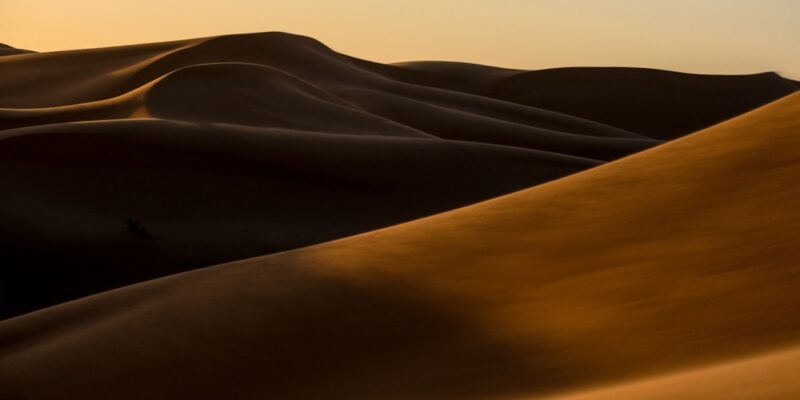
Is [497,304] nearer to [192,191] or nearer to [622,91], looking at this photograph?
[192,191]

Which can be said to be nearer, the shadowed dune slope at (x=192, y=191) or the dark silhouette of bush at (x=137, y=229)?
the shadowed dune slope at (x=192, y=191)

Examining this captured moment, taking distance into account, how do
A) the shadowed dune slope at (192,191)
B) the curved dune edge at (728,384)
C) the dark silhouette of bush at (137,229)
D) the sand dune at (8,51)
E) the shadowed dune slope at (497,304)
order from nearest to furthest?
the curved dune edge at (728,384)
the shadowed dune slope at (497,304)
the shadowed dune slope at (192,191)
the dark silhouette of bush at (137,229)
the sand dune at (8,51)

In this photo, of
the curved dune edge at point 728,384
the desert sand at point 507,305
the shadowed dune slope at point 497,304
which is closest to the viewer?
the curved dune edge at point 728,384

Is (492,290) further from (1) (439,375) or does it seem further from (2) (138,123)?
(2) (138,123)

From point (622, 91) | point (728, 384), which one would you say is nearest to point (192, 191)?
point (728, 384)

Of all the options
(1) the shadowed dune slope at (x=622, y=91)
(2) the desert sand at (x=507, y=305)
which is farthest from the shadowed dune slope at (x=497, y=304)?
(1) the shadowed dune slope at (x=622, y=91)

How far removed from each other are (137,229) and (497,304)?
1311cm

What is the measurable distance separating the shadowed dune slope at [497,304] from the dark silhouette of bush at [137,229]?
1032 centimetres

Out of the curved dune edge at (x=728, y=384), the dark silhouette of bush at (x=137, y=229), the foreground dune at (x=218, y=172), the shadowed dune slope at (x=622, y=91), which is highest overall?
the shadowed dune slope at (x=622, y=91)

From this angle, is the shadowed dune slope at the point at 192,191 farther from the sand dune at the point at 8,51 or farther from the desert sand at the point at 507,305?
the sand dune at the point at 8,51

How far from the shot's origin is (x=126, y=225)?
19594 mm

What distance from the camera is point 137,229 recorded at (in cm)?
1934

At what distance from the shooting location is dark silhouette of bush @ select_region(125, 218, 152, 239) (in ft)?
63.0

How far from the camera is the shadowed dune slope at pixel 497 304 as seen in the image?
224 inches
